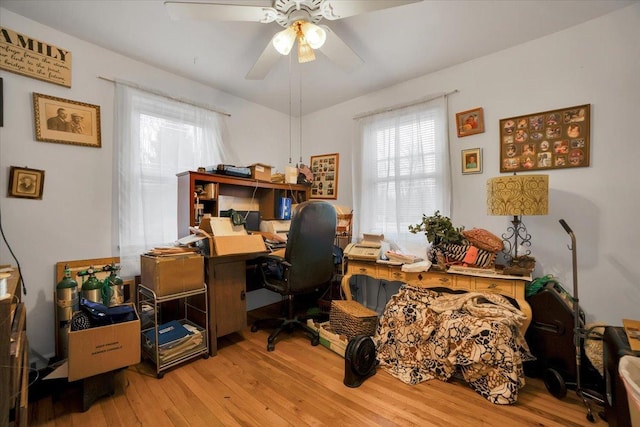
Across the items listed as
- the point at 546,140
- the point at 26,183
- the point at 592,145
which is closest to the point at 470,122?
the point at 546,140

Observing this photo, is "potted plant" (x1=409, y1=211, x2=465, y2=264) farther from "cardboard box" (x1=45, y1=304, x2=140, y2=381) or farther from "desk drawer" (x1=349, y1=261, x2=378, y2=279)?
"cardboard box" (x1=45, y1=304, x2=140, y2=381)

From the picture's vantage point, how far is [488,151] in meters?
2.35

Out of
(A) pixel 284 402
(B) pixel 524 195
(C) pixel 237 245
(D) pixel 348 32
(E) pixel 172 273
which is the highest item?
(D) pixel 348 32

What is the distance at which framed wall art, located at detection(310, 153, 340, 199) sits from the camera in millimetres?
3418

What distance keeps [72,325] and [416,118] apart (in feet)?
10.2

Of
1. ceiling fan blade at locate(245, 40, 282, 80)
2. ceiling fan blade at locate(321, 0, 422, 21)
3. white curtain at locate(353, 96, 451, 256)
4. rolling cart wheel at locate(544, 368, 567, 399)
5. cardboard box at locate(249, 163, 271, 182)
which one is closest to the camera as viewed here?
ceiling fan blade at locate(321, 0, 422, 21)

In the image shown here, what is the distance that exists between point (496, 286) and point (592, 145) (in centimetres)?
125

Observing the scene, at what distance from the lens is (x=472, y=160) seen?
2.42m

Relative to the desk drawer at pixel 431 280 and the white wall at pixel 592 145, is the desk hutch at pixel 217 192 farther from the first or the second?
the white wall at pixel 592 145

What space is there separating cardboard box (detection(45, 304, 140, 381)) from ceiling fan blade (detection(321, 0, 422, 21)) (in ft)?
7.01

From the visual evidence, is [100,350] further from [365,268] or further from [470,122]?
[470,122]

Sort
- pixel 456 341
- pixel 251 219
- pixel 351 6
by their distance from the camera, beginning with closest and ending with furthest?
pixel 351 6
pixel 456 341
pixel 251 219

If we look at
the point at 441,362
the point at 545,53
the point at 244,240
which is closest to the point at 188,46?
the point at 244,240

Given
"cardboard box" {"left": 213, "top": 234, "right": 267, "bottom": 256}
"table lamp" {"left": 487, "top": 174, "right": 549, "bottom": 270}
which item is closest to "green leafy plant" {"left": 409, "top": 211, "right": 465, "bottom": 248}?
"table lamp" {"left": 487, "top": 174, "right": 549, "bottom": 270}
